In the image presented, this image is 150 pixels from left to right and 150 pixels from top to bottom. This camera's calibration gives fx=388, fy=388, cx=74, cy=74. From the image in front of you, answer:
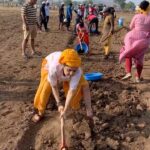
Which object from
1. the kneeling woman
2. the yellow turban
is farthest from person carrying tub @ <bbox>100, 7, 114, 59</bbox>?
the yellow turban

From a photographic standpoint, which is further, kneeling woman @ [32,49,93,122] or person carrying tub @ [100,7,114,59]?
person carrying tub @ [100,7,114,59]

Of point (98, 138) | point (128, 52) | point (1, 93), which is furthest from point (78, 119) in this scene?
point (128, 52)

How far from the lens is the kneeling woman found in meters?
4.74

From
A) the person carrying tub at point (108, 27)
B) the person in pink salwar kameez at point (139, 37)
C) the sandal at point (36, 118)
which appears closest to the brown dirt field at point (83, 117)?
the sandal at point (36, 118)

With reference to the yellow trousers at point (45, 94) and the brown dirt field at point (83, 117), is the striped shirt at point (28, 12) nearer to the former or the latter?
the brown dirt field at point (83, 117)

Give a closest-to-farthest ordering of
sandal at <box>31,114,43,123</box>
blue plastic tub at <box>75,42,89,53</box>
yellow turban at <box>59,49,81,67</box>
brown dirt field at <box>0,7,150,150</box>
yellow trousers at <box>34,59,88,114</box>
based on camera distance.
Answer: yellow turban at <box>59,49,81,67</box> → brown dirt field at <box>0,7,150,150</box> → yellow trousers at <box>34,59,88,114</box> → sandal at <box>31,114,43,123</box> → blue plastic tub at <box>75,42,89,53</box>

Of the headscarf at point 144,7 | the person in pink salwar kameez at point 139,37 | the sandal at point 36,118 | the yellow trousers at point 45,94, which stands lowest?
the sandal at point 36,118

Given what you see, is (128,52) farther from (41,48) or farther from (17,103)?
(41,48)

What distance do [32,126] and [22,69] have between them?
3.45 metres

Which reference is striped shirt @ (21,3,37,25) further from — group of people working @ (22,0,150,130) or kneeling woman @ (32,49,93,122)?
kneeling woman @ (32,49,93,122)

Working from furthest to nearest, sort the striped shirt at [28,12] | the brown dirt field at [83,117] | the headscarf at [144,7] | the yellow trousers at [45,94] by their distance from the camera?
1. the striped shirt at [28,12]
2. the headscarf at [144,7]
3. the yellow trousers at [45,94]
4. the brown dirt field at [83,117]

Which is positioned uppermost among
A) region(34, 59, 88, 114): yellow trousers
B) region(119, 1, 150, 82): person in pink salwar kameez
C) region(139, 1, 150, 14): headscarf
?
region(139, 1, 150, 14): headscarf

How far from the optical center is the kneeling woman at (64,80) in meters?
4.74

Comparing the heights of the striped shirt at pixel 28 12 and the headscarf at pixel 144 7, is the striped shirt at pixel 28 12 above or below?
below
